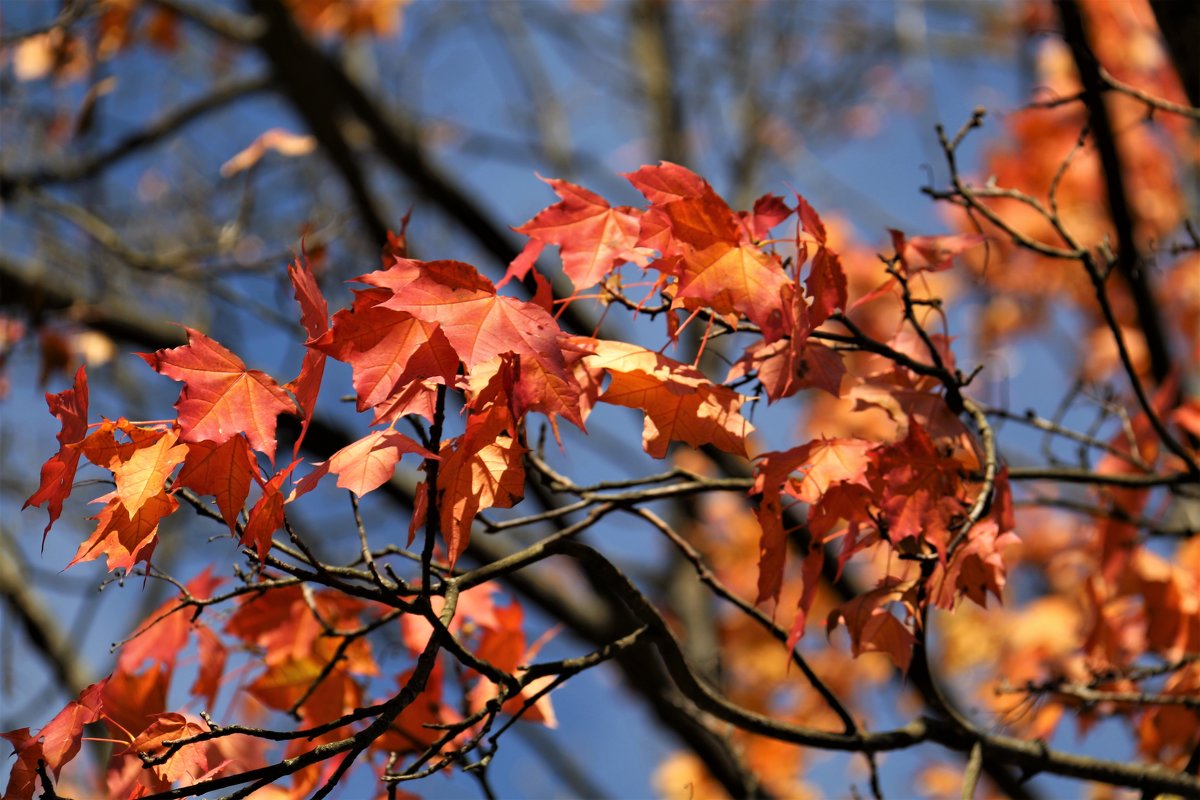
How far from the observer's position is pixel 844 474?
120 cm

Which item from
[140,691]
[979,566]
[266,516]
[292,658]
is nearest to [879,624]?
[979,566]

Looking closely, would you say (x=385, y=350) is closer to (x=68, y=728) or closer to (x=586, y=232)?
(x=586, y=232)

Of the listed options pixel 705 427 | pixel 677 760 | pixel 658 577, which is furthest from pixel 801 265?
pixel 677 760

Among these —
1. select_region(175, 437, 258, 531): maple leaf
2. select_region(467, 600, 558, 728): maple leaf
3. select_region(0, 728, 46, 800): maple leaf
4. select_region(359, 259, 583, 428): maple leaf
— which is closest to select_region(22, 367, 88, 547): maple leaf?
select_region(175, 437, 258, 531): maple leaf

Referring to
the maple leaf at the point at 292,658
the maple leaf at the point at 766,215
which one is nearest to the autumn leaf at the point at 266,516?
the maple leaf at the point at 292,658

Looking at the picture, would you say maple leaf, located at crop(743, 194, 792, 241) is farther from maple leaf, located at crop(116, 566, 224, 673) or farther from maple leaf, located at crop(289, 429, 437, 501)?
maple leaf, located at crop(116, 566, 224, 673)

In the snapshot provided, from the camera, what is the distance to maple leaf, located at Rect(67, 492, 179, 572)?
1066mm

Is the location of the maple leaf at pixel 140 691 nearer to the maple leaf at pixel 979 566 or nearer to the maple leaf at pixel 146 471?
the maple leaf at pixel 146 471

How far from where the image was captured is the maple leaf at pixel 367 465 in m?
1.00

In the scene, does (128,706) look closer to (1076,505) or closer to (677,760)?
(1076,505)

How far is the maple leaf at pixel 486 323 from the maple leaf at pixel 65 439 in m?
0.35

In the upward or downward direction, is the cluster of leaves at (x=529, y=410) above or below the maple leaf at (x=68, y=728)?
above

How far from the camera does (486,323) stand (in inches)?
40.1

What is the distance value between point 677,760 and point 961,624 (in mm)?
2290
